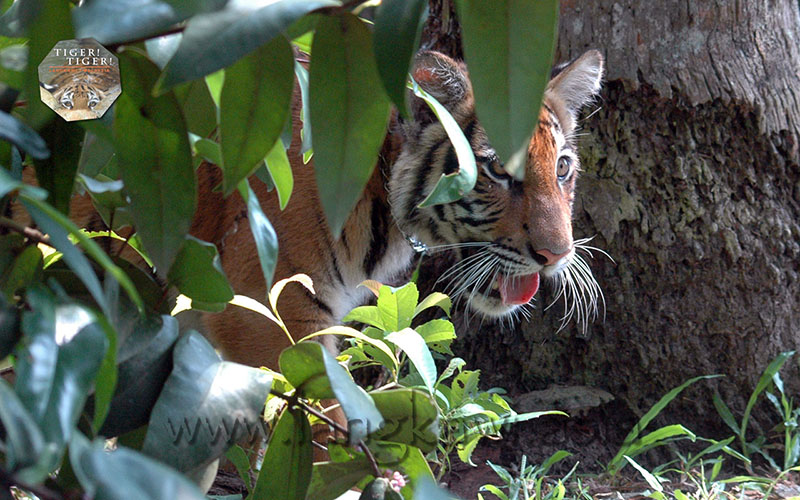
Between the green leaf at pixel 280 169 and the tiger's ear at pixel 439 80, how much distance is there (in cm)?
128

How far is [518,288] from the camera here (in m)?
2.27

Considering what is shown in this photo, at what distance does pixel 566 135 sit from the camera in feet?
7.91

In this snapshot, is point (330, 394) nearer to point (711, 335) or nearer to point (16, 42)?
point (16, 42)

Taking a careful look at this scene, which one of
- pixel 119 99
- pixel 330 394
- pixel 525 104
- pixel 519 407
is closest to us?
pixel 525 104

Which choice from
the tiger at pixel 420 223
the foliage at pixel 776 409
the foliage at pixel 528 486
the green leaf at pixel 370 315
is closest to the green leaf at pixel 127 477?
the green leaf at pixel 370 315

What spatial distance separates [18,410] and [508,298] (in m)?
1.94

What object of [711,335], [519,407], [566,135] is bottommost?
[519,407]

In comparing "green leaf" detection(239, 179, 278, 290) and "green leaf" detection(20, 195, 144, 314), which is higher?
"green leaf" detection(20, 195, 144, 314)

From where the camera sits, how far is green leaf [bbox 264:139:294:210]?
781 mm

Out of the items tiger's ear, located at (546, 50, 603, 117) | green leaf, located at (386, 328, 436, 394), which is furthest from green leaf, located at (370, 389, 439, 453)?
tiger's ear, located at (546, 50, 603, 117)

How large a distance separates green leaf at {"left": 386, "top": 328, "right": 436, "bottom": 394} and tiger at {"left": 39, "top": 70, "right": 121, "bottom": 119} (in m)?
0.67

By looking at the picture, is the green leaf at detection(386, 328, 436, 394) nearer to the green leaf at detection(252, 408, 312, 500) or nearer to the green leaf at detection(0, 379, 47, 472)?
the green leaf at detection(252, 408, 312, 500)

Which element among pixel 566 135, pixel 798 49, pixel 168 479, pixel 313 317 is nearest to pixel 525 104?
pixel 168 479

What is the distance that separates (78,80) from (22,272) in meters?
0.19
